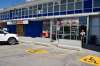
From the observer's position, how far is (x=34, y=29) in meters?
42.1

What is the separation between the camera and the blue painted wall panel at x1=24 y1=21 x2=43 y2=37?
4081 cm

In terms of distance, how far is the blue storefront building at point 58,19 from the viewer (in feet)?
97.8

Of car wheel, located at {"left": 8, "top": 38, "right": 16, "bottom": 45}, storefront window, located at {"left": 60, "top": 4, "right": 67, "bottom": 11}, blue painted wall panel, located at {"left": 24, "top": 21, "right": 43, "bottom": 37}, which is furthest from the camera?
blue painted wall panel, located at {"left": 24, "top": 21, "right": 43, "bottom": 37}

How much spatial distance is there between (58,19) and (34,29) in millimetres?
7910

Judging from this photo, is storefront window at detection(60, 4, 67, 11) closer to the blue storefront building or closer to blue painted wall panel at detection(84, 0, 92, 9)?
the blue storefront building

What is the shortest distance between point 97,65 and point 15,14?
36.1 m

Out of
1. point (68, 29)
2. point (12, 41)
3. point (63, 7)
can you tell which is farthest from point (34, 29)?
point (12, 41)

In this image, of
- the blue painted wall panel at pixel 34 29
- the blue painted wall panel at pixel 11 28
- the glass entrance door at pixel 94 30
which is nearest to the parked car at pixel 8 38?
the glass entrance door at pixel 94 30

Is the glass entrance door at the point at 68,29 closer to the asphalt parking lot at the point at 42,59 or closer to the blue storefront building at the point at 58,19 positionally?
the blue storefront building at the point at 58,19

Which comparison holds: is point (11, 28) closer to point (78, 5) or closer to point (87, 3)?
point (78, 5)

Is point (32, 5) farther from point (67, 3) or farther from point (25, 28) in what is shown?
point (67, 3)

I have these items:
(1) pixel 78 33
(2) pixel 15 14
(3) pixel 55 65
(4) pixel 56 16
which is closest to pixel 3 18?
(2) pixel 15 14

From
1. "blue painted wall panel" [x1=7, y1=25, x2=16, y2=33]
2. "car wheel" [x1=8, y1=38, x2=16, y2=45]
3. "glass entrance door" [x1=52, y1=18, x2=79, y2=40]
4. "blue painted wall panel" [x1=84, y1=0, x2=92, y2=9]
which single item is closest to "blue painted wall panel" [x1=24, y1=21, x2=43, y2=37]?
"blue painted wall panel" [x1=7, y1=25, x2=16, y2=33]

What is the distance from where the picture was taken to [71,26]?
3275 centimetres
